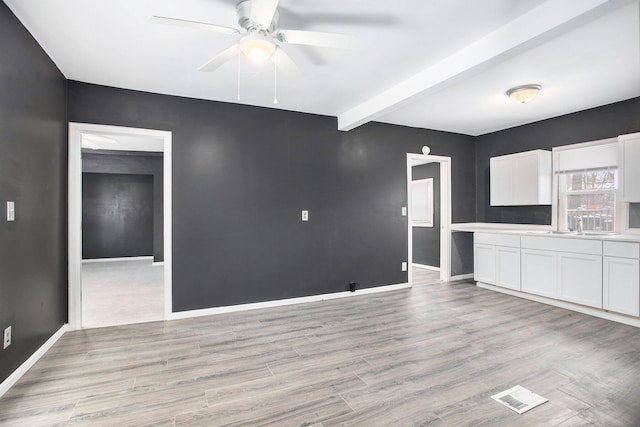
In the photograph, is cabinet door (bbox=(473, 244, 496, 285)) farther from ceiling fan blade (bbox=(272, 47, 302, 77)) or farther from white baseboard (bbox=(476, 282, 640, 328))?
ceiling fan blade (bbox=(272, 47, 302, 77))

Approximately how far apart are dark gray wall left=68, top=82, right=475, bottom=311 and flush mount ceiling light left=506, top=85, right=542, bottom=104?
1.78 metres

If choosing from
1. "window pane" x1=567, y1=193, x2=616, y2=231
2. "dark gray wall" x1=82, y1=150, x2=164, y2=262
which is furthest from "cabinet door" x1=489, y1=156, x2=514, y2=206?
"dark gray wall" x1=82, y1=150, x2=164, y2=262

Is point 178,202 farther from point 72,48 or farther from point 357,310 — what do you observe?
point 357,310

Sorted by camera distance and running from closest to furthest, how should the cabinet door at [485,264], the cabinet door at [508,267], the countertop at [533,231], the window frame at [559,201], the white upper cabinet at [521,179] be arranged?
the countertop at [533,231]
the window frame at [559,201]
the cabinet door at [508,267]
the white upper cabinet at [521,179]
the cabinet door at [485,264]

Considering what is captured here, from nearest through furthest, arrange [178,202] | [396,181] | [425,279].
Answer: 1. [178,202]
2. [396,181]
3. [425,279]

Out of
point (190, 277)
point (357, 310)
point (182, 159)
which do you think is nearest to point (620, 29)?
point (357, 310)

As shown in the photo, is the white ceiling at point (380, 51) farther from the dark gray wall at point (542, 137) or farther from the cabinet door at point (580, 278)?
the cabinet door at point (580, 278)

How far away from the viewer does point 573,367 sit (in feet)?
8.25

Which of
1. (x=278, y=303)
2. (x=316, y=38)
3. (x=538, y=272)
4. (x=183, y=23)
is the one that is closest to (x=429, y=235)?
(x=538, y=272)

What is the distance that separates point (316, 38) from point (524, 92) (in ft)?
8.67

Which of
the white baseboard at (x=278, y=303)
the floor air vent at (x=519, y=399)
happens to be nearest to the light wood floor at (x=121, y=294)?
the white baseboard at (x=278, y=303)

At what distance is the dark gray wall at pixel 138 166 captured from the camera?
754cm

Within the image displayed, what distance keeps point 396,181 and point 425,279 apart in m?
1.87

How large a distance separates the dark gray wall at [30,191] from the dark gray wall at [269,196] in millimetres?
619
